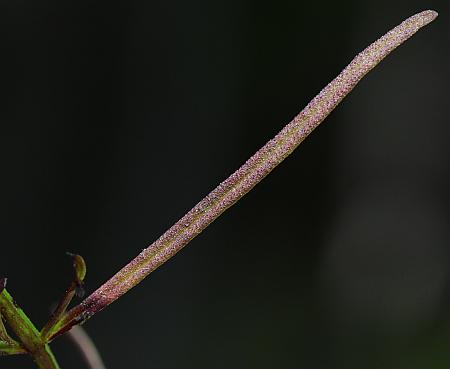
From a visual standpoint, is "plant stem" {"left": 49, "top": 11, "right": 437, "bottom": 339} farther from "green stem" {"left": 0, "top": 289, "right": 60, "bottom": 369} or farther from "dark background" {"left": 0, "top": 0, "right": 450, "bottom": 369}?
"dark background" {"left": 0, "top": 0, "right": 450, "bottom": 369}

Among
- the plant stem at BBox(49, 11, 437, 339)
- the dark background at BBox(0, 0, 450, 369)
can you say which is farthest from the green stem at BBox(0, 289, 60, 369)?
Answer: the dark background at BBox(0, 0, 450, 369)

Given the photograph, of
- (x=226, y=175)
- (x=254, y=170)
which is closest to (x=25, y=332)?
(x=254, y=170)

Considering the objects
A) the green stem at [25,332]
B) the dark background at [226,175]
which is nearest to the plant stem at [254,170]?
the green stem at [25,332]

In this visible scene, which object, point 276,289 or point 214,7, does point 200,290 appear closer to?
point 276,289

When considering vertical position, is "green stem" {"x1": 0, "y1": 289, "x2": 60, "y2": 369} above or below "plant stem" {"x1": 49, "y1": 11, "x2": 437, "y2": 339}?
below

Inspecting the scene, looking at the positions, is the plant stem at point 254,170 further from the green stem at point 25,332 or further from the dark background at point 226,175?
the dark background at point 226,175

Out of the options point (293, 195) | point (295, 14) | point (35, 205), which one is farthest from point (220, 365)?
point (295, 14)
